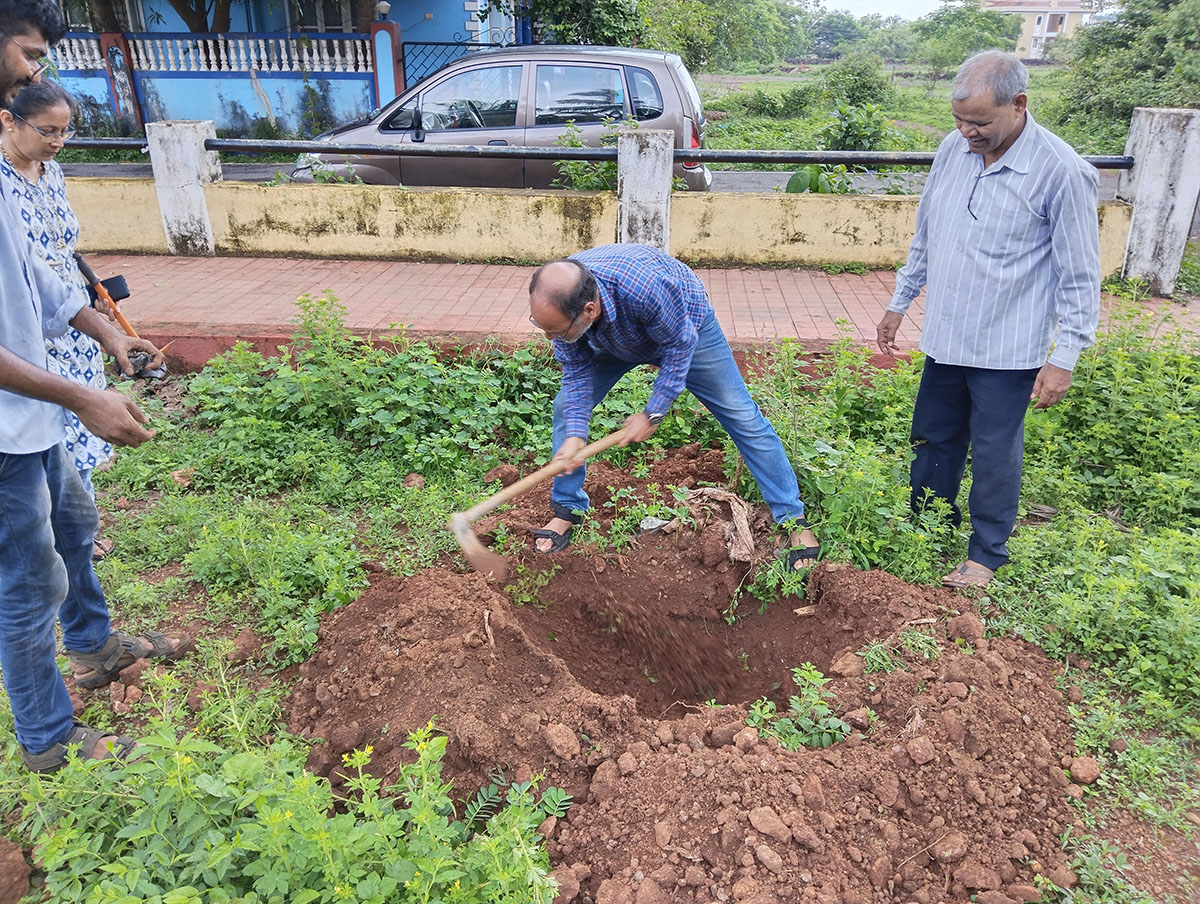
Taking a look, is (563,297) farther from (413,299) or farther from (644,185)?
(644,185)

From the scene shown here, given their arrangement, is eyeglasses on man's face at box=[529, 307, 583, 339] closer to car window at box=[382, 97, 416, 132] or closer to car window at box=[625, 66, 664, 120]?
car window at box=[625, 66, 664, 120]

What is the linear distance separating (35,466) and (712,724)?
7.16ft

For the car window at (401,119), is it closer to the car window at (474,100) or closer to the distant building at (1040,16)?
the car window at (474,100)

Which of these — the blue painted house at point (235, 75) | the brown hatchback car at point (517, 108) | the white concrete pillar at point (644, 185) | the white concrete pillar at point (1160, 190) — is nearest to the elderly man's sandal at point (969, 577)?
the white concrete pillar at point (644, 185)

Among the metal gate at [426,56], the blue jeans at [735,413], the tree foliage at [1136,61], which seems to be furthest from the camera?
the metal gate at [426,56]

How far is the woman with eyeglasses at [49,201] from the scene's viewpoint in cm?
316

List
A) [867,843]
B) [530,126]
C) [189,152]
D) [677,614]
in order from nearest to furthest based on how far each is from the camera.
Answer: [867,843]
[677,614]
[189,152]
[530,126]

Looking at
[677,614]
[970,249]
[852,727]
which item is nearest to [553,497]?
[677,614]

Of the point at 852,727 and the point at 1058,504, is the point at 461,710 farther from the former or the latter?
the point at 1058,504

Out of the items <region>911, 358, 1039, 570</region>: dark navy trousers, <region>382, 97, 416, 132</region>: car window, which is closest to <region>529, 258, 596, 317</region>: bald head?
<region>911, 358, 1039, 570</region>: dark navy trousers

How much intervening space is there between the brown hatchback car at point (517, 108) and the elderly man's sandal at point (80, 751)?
19.9 ft

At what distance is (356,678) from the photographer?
9.91 feet

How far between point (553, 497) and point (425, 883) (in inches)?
81.2

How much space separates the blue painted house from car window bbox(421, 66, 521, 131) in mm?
7845
